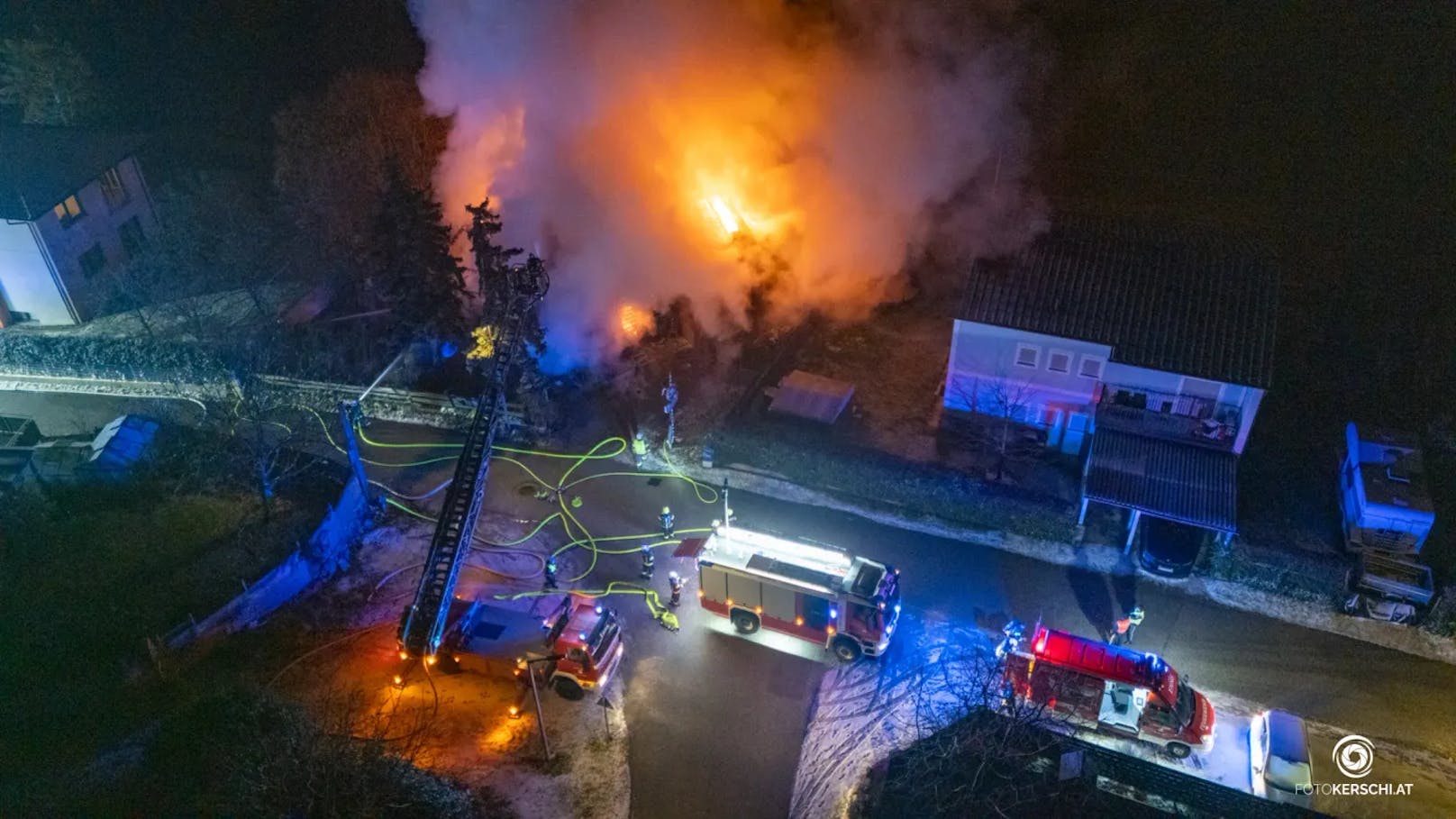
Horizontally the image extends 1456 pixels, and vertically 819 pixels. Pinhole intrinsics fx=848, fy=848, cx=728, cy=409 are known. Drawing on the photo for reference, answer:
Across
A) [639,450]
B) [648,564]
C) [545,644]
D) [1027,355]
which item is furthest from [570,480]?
[1027,355]

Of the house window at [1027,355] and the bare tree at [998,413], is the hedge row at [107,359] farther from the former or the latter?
the house window at [1027,355]

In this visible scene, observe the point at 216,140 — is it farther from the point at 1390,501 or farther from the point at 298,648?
the point at 1390,501

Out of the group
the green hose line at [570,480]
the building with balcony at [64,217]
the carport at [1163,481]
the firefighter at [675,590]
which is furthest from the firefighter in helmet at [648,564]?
the building with balcony at [64,217]

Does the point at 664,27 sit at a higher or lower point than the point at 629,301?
higher

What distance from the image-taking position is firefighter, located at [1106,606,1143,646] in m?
19.5

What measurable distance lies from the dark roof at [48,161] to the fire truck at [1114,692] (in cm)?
3678

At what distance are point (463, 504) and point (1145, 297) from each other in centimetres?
1960

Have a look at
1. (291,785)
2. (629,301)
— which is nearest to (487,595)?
(291,785)

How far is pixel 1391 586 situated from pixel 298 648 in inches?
1009

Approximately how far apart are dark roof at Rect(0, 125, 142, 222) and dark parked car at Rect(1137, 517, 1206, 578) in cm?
3898

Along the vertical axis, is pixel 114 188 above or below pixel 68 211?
above

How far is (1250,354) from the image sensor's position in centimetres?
2294

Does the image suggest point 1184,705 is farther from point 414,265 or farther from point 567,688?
point 414,265

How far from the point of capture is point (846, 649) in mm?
19453
